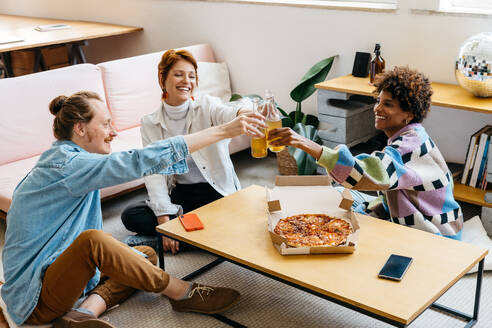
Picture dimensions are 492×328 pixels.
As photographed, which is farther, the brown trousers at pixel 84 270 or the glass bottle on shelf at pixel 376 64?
the glass bottle on shelf at pixel 376 64

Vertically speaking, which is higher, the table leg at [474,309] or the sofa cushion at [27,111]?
the sofa cushion at [27,111]

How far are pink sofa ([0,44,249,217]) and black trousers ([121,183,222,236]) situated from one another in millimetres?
339

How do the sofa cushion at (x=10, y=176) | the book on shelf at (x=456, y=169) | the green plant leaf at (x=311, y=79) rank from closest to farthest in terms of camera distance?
the sofa cushion at (x=10, y=176)
the book on shelf at (x=456, y=169)
the green plant leaf at (x=311, y=79)

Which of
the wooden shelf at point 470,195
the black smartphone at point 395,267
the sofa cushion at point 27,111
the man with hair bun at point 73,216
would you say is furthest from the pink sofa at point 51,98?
the black smartphone at point 395,267

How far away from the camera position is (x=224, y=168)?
2.72m

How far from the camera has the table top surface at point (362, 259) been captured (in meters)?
1.70

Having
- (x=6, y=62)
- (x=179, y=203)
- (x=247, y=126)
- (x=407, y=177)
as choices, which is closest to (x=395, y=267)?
(x=407, y=177)

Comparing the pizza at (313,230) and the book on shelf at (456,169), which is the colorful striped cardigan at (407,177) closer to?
the pizza at (313,230)

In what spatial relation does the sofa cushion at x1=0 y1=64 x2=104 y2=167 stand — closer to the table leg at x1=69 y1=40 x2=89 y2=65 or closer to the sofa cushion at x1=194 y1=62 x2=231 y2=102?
the sofa cushion at x1=194 y1=62 x2=231 y2=102

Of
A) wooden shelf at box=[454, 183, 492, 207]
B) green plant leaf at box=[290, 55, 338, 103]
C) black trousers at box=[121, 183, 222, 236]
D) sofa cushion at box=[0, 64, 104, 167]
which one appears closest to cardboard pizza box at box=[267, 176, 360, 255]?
black trousers at box=[121, 183, 222, 236]

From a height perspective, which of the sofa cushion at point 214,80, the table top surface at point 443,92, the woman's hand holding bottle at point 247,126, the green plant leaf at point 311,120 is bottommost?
the green plant leaf at point 311,120

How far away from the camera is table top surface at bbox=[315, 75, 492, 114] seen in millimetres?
2771

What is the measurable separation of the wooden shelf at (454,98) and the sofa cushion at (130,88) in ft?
3.98

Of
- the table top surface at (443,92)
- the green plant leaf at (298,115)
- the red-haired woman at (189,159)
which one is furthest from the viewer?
the green plant leaf at (298,115)
